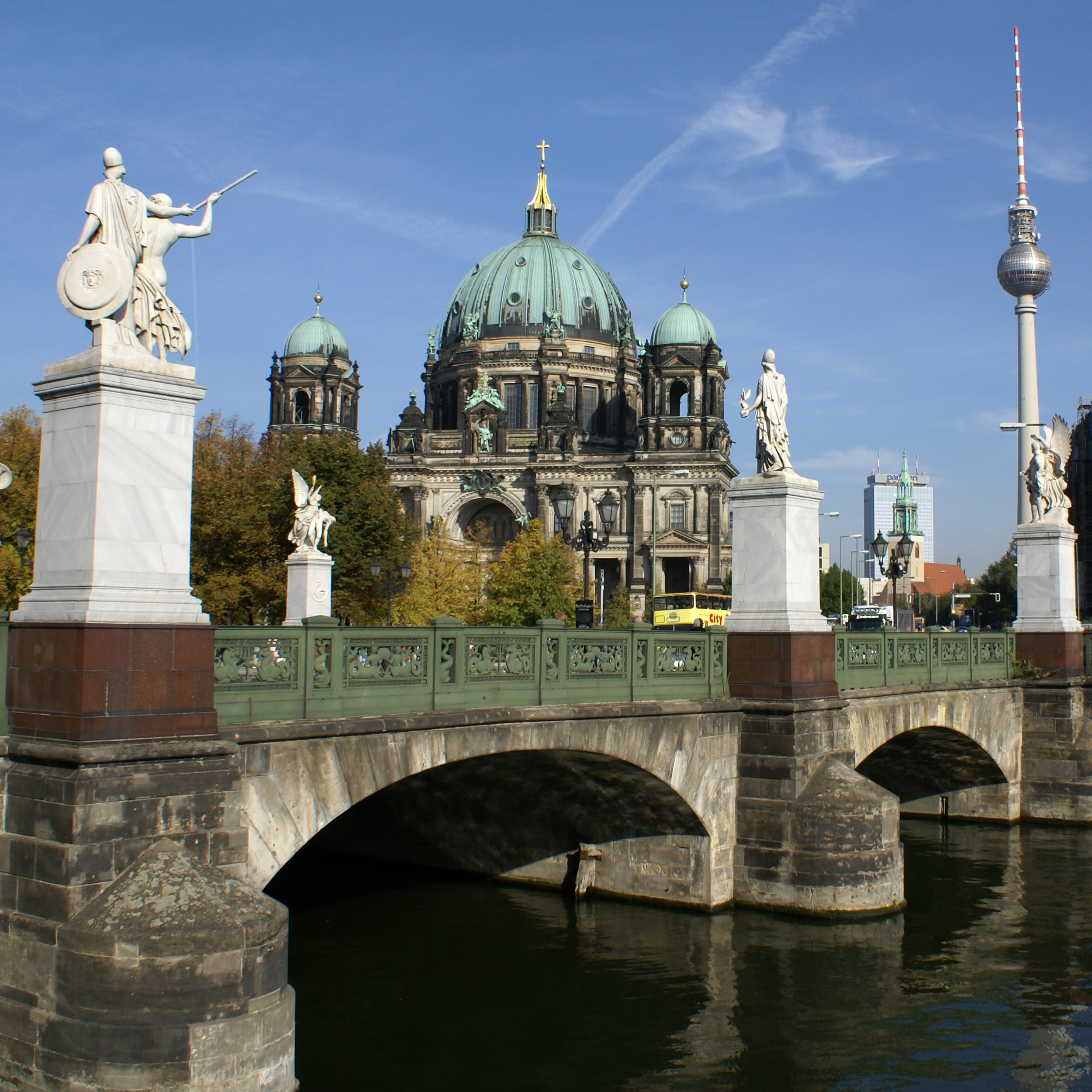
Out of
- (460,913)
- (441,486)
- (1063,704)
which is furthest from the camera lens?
(441,486)

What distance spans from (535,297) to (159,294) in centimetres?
9720

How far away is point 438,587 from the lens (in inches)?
2234

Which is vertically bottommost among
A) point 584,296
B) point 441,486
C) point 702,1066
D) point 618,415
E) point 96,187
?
point 702,1066

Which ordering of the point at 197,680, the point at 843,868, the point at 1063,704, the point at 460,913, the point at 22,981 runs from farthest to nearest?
the point at 1063,704, the point at 460,913, the point at 843,868, the point at 197,680, the point at 22,981

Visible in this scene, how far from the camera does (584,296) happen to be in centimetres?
10844

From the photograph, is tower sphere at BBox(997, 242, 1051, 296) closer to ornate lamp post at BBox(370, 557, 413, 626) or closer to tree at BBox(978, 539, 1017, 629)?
tree at BBox(978, 539, 1017, 629)

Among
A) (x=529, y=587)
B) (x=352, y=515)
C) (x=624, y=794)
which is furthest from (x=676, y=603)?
(x=624, y=794)

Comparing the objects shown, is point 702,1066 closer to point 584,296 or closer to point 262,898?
point 262,898

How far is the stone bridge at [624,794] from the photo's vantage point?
41.6 ft

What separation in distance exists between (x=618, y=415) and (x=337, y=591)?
63311 millimetres

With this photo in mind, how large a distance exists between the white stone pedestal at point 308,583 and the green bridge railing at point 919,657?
11.8 meters

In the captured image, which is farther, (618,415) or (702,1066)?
(618,415)

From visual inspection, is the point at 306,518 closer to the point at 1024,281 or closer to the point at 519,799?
the point at 519,799

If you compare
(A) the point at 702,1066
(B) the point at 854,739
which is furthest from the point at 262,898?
(B) the point at 854,739
